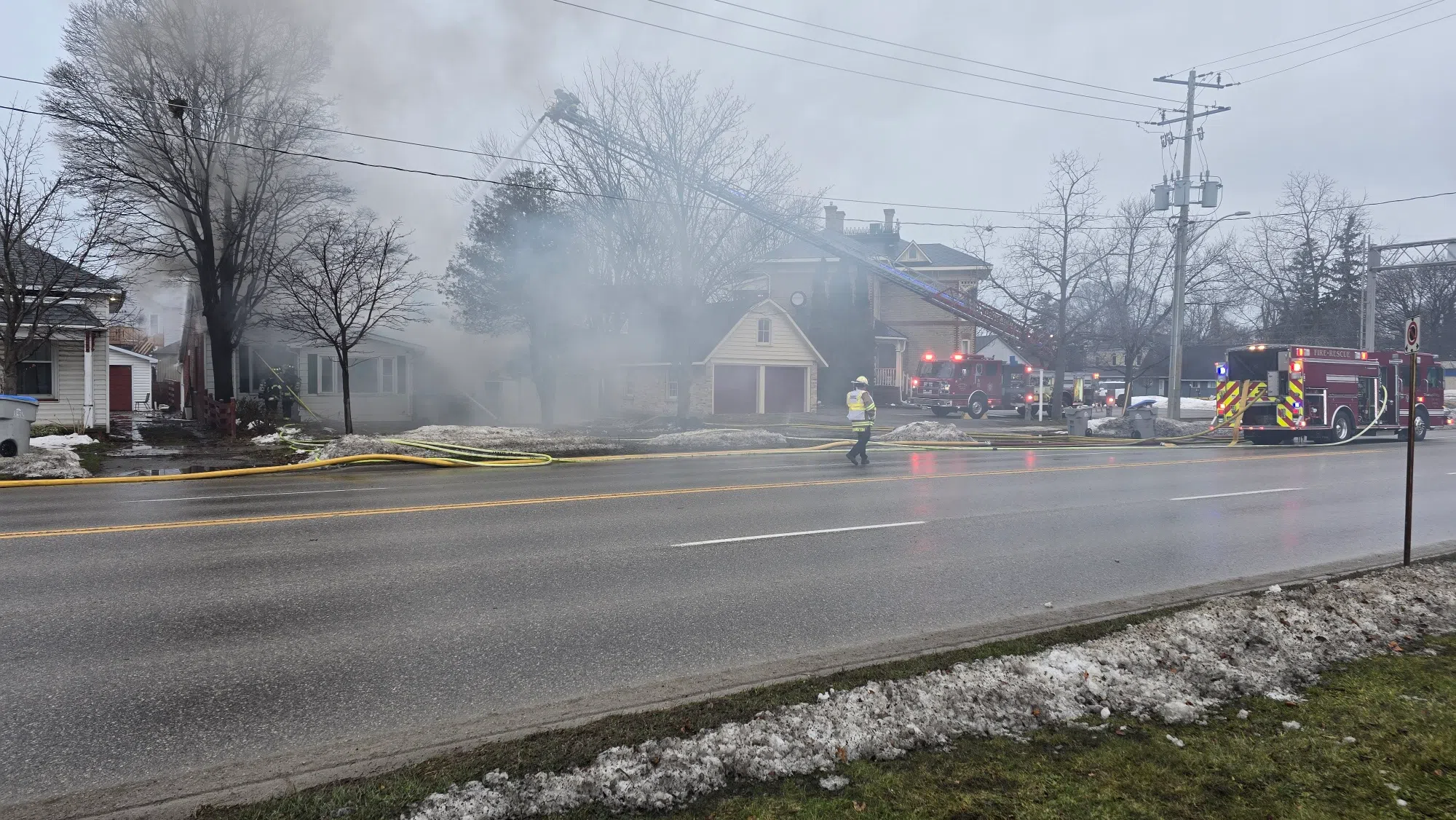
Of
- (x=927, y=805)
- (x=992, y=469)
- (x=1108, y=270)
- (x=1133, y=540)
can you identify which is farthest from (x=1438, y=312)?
(x=927, y=805)

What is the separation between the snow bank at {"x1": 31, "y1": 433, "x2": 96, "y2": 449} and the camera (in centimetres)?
1622

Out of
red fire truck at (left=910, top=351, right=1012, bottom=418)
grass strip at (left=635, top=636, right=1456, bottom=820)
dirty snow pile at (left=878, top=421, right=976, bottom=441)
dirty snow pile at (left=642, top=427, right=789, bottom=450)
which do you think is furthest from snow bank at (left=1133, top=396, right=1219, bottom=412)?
grass strip at (left=635, top=636, right=1456, bottom=820)

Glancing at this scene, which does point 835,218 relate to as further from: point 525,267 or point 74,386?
point 74,386

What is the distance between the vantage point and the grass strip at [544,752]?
115 inches

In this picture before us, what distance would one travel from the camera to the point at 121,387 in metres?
36.2

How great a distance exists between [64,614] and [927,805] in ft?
16.8

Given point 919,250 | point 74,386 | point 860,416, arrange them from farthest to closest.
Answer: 1. point 919,250
2. point 74,386
3. point 860,416

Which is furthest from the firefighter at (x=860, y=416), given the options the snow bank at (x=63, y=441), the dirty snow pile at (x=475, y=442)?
the snow bank at (x=63, y=441)

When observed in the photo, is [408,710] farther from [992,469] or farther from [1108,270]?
[1108,270]

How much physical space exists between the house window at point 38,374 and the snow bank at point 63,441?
11.6ft

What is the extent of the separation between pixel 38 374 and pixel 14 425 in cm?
878

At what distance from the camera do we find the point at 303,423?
79.8ft

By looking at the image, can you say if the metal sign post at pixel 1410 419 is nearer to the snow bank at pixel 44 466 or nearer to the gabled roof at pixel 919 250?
the snow bank at pixel 44 466

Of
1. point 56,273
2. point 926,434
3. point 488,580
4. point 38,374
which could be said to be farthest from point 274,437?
point 488,580
